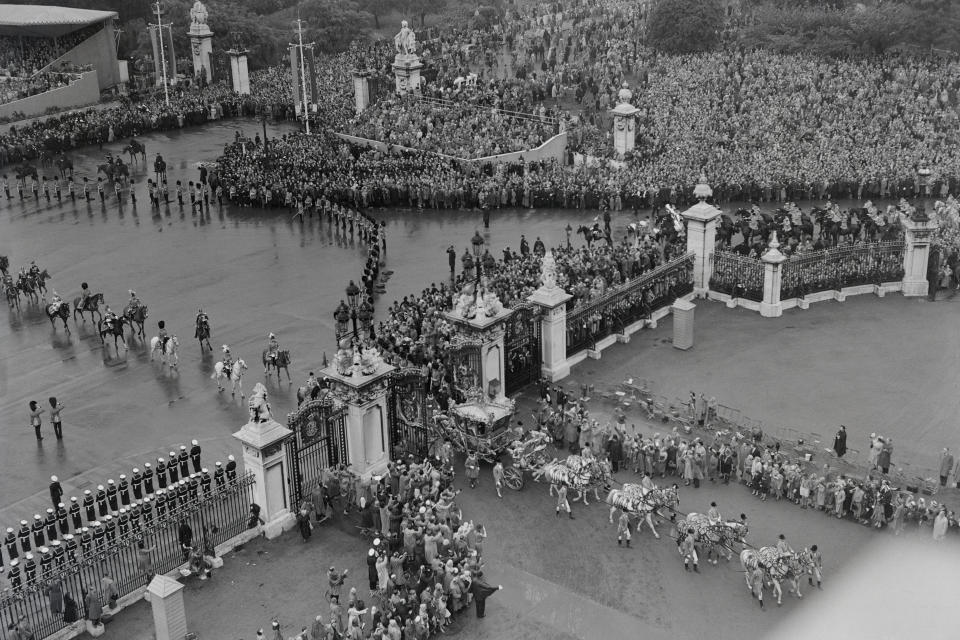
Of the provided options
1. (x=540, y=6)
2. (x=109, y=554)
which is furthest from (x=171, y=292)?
(x=540, y=6)

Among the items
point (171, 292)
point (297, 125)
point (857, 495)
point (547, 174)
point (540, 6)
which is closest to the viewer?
point (857, 495)

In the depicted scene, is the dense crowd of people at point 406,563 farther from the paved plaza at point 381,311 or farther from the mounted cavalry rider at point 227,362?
the mounted cavalry rider at point 227,362

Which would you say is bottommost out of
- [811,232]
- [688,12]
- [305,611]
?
[305,611]

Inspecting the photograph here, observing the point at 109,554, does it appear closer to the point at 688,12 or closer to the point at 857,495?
the point at 857,495

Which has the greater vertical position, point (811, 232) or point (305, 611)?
point (811, 232)

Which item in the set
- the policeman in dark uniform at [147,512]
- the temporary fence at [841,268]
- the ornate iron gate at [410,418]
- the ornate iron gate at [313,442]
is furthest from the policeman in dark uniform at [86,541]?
the temporary fence at [841,268]

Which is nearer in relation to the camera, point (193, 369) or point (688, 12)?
point (193, 369)

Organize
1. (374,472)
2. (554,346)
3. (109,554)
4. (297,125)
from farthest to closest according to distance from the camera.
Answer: (297,125)
(554,346)
(374,472)
(109,554)
